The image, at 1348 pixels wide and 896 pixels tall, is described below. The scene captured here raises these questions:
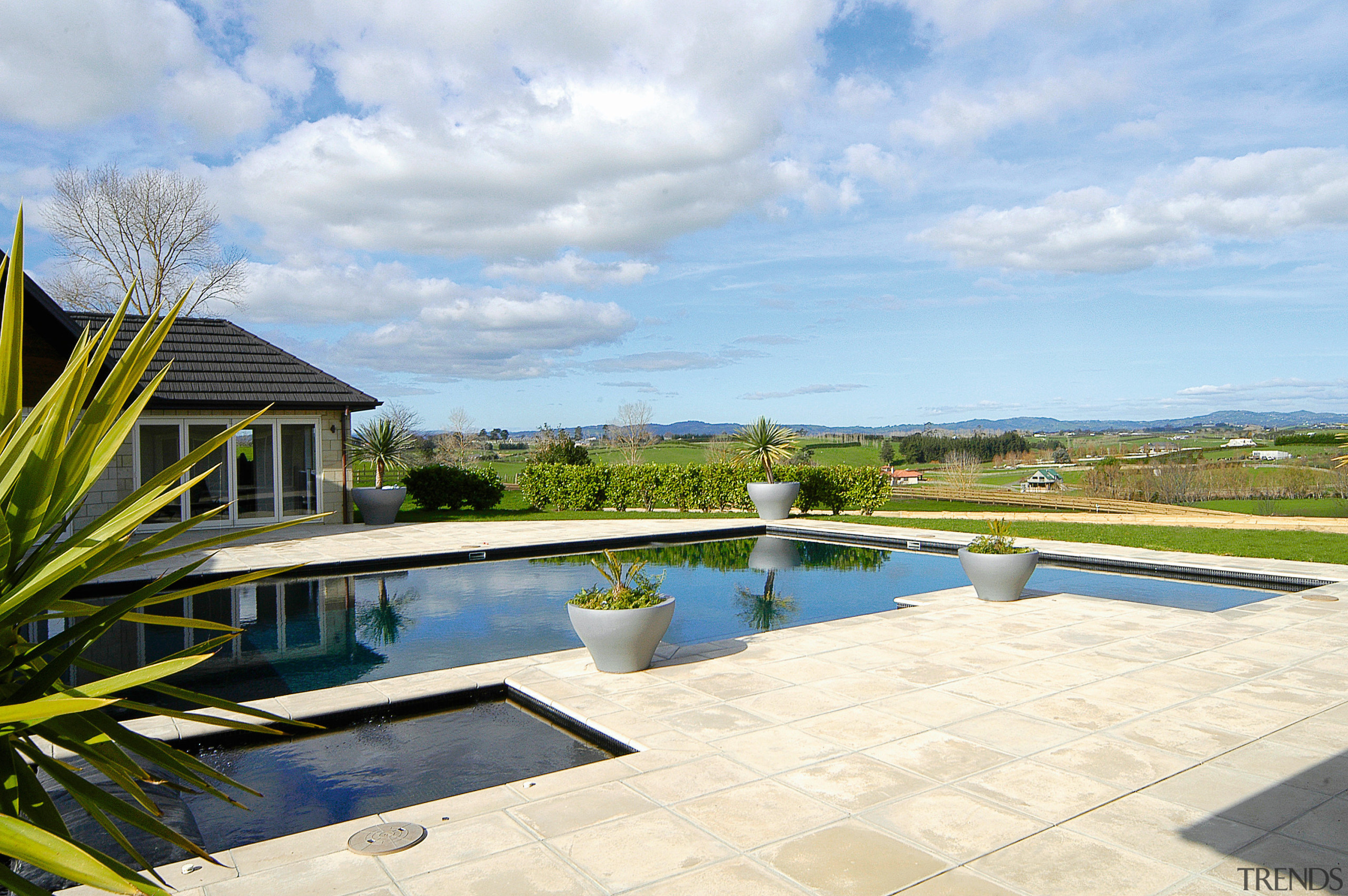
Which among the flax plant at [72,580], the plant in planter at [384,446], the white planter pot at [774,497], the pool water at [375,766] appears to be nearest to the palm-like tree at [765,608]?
the pool water at [375,766]

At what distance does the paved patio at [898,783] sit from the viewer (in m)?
3.32

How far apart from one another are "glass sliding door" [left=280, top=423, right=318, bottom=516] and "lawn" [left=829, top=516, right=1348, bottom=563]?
11.6 m

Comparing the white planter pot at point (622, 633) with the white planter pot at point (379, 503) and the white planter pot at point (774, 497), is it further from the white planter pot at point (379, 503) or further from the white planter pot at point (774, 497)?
the white planter pot at point (379, 503)

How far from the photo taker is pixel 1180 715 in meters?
5.17

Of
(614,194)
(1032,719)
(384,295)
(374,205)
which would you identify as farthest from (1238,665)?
(384,295)

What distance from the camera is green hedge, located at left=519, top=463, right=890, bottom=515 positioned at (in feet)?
65.9

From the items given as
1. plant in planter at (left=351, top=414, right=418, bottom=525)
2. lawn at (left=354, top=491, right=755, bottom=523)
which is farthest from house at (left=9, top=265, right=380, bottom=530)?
lawn at (left=354, top=491, right=755, bottom=523)

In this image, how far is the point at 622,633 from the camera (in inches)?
242

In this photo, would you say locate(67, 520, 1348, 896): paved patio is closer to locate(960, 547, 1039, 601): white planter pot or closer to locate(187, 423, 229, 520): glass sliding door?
locate(960, 547, 1039, 601): white planter pot

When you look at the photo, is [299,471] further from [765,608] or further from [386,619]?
[765,608]

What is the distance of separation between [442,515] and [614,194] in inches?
442

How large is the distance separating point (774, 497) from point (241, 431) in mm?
10756

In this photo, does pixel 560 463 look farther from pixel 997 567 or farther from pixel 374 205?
pixel 997 567

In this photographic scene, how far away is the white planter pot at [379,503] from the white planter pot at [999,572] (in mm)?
12911
